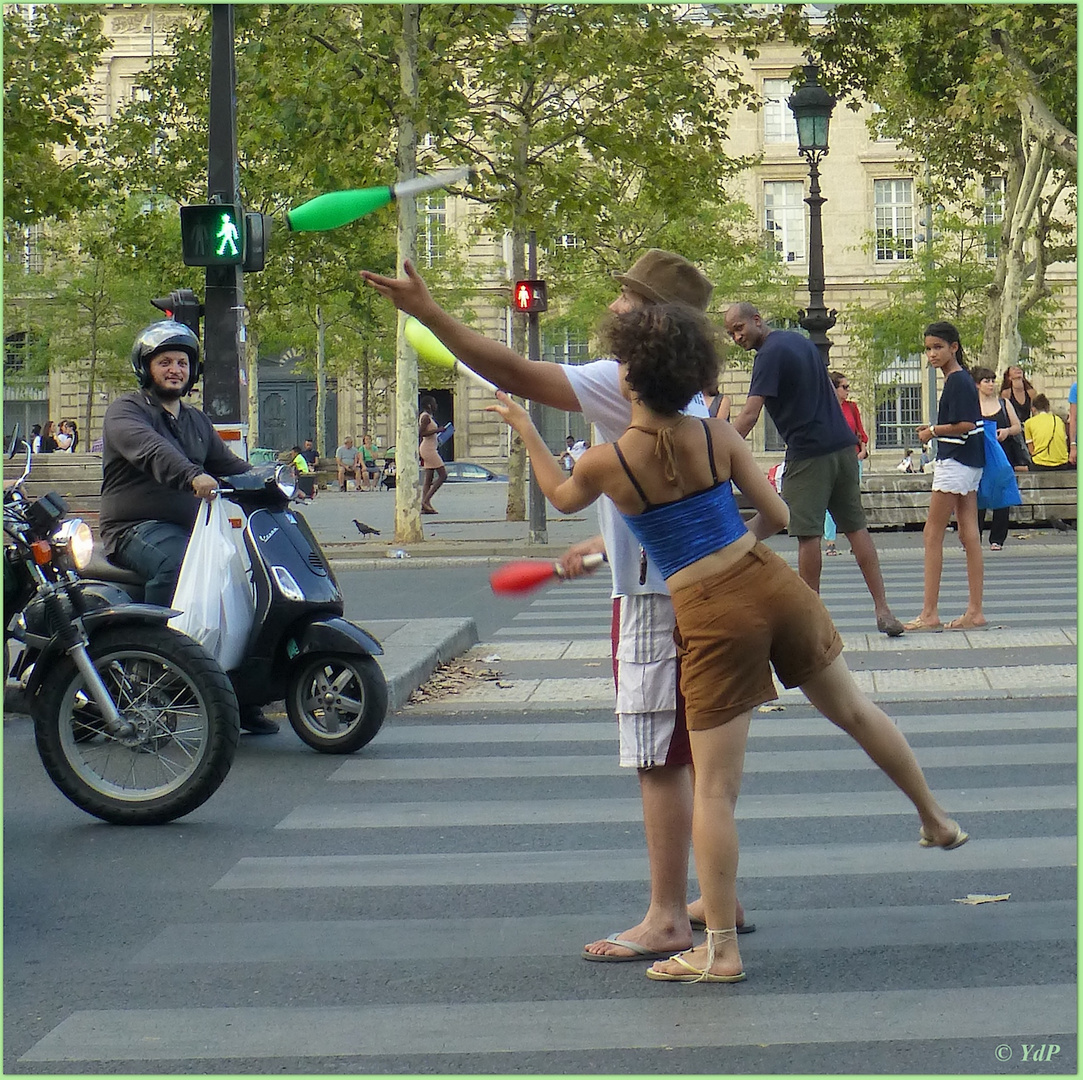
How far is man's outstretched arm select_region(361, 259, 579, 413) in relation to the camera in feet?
14.0

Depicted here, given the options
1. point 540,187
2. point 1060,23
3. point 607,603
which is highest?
point 1060,23

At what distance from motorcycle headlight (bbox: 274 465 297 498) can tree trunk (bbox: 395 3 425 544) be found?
41.8 ft

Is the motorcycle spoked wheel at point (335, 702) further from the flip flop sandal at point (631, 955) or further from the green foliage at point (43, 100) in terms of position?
the green foliage at point (43, 100)

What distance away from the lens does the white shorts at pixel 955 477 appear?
10609 mm

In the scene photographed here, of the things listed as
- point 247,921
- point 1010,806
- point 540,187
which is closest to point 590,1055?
point 247,921

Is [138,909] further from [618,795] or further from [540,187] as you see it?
[540,187]

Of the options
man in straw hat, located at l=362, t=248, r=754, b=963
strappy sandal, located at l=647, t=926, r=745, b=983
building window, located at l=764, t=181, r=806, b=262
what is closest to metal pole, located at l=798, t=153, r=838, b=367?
man in straw hat, located at l=362, t=248, r=754, b=963

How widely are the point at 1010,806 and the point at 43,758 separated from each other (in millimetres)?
3350

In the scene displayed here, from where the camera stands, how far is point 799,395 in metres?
9.62

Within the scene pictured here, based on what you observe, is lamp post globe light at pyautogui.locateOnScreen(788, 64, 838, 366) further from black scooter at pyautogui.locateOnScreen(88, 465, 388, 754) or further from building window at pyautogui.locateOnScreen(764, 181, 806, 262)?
building window at pyautogui.locateOnScreen(764, 181, 806, 262)

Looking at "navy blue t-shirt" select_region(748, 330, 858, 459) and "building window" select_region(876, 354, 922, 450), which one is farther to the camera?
"building window" select_region(876, 354, 922, 450)

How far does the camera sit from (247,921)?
15.7ft

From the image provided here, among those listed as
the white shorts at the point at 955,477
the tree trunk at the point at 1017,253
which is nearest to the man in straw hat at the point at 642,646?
the white shorts at the point at 955,477

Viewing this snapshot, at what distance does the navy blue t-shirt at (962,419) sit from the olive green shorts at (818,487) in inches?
39.5
